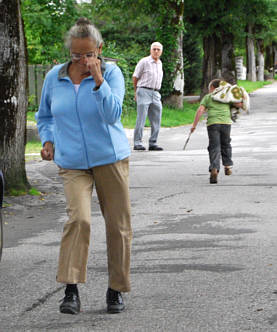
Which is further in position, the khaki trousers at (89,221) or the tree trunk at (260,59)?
the tree trunk at (260,59)

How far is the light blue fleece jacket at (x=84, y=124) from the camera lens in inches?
190

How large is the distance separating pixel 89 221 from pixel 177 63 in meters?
23.9

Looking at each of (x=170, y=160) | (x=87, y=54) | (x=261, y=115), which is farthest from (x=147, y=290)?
(x=261, y=115)

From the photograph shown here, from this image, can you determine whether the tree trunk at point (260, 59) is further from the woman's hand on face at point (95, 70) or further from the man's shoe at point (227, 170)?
the woman's hand on face at point (95, 70)

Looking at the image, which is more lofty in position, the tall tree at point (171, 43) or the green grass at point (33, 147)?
the tall tree at point (171, 43)

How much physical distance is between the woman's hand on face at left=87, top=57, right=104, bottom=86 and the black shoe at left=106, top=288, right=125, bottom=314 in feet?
4.51

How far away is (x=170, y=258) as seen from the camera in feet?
21.6

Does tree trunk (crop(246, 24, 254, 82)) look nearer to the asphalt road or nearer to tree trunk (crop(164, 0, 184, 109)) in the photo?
tree trunk (crop(164, 0, 184, 109))

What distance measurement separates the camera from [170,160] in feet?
48.0

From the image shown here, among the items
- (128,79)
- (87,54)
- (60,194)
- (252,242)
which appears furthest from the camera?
(128,79)

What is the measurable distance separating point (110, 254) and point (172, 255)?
169 centimetres

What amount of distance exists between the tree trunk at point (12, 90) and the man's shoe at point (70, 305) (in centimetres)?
554

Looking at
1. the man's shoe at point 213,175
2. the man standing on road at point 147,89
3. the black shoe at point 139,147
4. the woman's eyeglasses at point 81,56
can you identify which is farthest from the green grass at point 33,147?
the woman's eyeglasses at point 81,56

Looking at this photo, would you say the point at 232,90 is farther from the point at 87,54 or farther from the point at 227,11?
the point at 227,11
